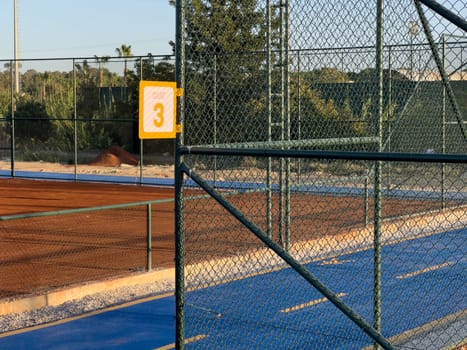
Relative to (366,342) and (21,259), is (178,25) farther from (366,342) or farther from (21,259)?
(21,259)

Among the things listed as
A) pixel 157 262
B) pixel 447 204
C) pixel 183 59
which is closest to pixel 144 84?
pixel 183 59

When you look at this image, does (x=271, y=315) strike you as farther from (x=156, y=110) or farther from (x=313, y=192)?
(x=156, y=110)

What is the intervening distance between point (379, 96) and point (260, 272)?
4.82 metres

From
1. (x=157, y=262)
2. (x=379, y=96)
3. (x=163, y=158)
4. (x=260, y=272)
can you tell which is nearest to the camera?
(x=379, y=96)

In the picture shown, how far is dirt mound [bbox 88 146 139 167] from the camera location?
3343 centimetres

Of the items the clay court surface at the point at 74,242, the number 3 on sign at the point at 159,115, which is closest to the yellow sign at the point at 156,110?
the number 3 on sign at the point at 159,115

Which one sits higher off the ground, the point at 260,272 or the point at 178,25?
the point at 178,25

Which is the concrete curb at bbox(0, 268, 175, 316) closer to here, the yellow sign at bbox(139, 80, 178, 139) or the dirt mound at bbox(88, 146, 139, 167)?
the yellow sign at bbox(139, 80, 178, 139)

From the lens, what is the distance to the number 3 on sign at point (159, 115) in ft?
21.6

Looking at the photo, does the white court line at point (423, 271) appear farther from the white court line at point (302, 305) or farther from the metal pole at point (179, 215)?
the metal pole at point (179, 215)

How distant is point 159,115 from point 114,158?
27268 millimetres

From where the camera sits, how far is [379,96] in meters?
6.71

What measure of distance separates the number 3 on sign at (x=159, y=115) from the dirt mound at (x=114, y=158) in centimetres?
2687

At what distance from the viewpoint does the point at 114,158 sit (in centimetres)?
3359
